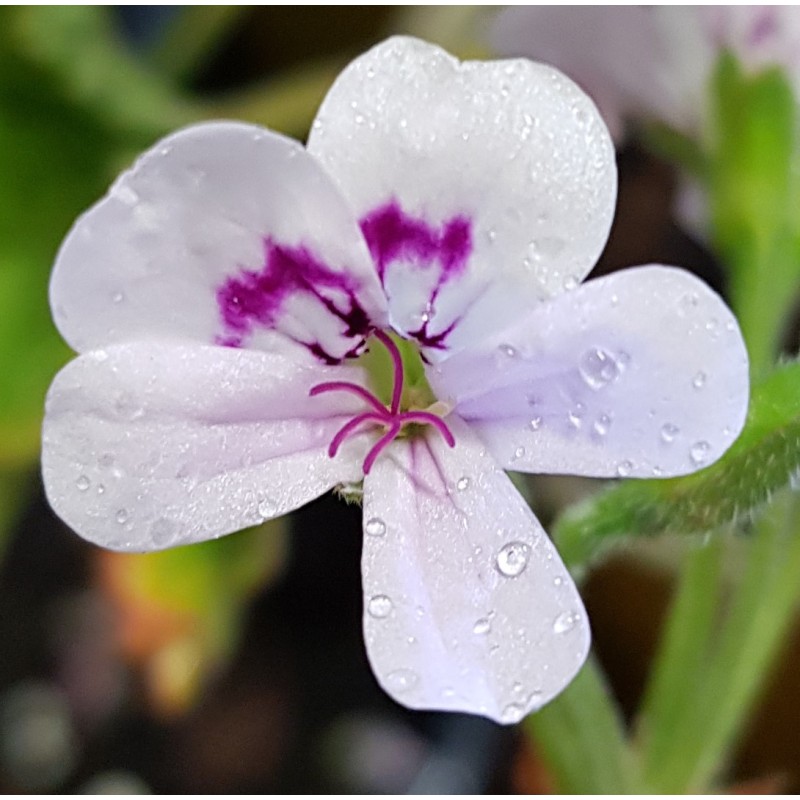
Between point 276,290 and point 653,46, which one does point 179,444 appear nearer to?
point 276,290

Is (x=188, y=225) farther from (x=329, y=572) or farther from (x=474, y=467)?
(x=329, y=572)

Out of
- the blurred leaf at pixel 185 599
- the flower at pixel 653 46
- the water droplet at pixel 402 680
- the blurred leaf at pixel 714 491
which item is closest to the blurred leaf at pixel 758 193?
the flower at pixel 653 46

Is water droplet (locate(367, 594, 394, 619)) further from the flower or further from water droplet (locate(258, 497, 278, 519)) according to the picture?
the flower

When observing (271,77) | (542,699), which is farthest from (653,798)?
(271,77)

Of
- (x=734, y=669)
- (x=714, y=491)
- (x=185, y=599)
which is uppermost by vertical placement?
(x=714, y=491)

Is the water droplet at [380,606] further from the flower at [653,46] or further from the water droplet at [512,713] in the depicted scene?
the flower at [653,46]

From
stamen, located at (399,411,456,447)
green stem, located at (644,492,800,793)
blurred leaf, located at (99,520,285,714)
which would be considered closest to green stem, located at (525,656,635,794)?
green stem, located at (644,492,800,793)

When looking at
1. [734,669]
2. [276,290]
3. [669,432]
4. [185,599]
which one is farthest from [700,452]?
[185,599]
